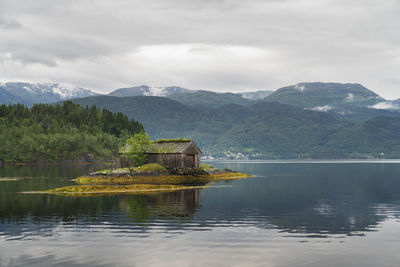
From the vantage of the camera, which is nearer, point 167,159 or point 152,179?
point 152,179

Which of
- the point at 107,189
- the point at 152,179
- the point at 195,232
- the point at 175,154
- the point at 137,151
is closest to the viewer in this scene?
the point at 195,232

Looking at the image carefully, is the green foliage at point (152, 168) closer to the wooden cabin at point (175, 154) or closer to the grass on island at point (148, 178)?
the grass on island at point (148, 178)

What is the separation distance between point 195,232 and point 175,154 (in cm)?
7232

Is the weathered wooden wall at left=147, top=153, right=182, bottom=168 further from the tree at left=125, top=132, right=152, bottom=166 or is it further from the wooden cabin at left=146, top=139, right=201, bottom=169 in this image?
the tree at left=125, top=132, right=152, bottom=166

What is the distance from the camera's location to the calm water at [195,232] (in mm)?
26750

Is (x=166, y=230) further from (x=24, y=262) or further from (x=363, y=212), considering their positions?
(x=363, y=212)

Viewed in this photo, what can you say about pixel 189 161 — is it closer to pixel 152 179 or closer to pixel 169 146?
pixel 169 146

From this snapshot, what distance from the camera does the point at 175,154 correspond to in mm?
107062

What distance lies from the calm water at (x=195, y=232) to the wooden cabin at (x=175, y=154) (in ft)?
158

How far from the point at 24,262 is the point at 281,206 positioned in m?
34.3

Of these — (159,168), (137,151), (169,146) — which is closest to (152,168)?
(159,168)

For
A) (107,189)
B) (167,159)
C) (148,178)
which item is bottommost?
(148,178)

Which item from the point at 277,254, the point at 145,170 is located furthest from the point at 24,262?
the point at 145,170

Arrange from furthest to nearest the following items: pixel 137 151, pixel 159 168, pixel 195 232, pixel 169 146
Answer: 1. pixel 169 146
2. pixel 137 151
3. pixel 159 168
4. pixel 195 232
